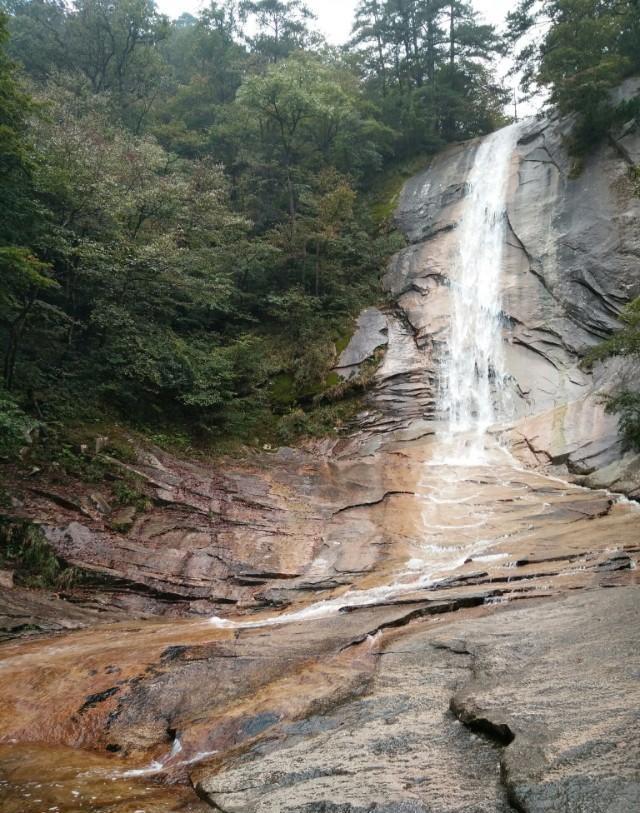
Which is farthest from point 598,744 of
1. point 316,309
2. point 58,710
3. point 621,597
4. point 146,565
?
point 316,309

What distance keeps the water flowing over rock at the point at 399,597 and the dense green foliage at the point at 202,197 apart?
2.57 m

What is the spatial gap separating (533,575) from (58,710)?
18.5ft

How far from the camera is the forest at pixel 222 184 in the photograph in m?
12.9

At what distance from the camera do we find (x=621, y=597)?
5.05m

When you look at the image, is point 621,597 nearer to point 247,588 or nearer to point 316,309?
point 247,588

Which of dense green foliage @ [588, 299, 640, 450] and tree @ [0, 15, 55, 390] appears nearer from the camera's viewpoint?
tree @ [0, 15, 55, 390]

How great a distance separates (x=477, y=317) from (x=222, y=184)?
40.4 feet

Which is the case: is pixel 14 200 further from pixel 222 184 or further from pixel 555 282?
pixel 555 282

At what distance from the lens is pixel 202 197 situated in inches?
712

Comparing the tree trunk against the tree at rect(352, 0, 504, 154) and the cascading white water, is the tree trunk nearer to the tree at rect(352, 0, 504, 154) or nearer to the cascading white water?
the cascading white water

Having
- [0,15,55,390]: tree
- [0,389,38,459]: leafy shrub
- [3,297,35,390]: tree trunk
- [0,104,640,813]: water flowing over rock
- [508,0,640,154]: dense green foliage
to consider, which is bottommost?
[0,104,640,813]: water flowing over rock

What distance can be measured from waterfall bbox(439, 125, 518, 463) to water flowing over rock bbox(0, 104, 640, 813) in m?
0.12

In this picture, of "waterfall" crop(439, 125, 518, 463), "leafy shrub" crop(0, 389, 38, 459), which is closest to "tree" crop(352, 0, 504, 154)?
"waterfall" crop(439, 125, 518, 463)

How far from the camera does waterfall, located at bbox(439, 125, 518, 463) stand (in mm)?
16712
